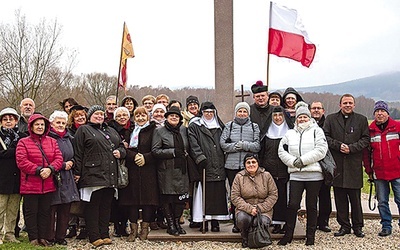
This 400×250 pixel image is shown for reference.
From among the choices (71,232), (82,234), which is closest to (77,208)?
(82,234)

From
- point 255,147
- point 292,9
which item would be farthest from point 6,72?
point 255,147

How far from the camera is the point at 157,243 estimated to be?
630 centimetres

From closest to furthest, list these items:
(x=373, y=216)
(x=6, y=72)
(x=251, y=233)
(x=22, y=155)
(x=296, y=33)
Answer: (x=22, y=155)
(x=251, y=233)
(x=373, y=216)
(x=296, y=33)
(x=6, y=72)

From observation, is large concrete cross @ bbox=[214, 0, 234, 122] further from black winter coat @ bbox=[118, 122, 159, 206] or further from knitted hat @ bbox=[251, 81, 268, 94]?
black winter coat @ bbox=[118, 122, 159, 206]

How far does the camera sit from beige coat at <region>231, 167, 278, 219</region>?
6.14m

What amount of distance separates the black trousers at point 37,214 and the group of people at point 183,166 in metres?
0.01

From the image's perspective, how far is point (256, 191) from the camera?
6.14 m

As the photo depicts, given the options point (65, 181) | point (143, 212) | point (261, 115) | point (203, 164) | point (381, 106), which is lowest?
point (143, 212)

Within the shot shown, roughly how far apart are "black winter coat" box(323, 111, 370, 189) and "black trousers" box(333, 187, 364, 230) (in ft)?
0.60

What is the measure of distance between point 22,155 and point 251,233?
301cm

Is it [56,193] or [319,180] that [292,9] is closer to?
[319,180]

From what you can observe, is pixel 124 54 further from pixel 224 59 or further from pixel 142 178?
pixel 142 178

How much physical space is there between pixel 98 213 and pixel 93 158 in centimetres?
77

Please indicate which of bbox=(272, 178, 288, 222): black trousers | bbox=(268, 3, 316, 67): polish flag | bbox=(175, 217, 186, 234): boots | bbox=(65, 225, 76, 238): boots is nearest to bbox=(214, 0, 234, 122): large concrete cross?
bbox=(268, 3, 316, 67): polish flag
